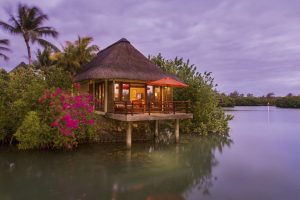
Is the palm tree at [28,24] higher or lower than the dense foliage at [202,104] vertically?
higher

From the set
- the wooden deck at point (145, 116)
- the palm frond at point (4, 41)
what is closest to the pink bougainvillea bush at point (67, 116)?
the wooden deck at point (145, 116)

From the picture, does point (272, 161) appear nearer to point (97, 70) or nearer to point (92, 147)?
point (92, 147)

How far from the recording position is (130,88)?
18.5m

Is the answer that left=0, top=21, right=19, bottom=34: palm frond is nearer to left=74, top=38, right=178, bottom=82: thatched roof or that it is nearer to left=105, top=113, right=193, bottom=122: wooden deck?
left=74, top=38, right=178, bottom=82: thatched roof

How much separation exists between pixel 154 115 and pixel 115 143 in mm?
3709

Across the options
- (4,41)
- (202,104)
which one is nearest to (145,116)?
(202,104)

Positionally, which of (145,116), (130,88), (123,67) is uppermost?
(123,67)

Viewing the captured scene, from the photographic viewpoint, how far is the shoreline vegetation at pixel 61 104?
46.4ft

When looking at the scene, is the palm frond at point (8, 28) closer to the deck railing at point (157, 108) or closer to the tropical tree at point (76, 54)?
the tropical tree at point (76, 54)

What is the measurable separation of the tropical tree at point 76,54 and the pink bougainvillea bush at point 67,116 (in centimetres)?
815

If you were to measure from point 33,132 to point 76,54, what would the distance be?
34.1ft

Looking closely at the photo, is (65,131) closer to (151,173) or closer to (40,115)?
(40,115)

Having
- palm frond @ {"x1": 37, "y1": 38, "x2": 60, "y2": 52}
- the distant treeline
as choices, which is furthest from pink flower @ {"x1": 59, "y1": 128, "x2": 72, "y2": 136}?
the distant treeline

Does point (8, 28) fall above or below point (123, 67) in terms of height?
above
